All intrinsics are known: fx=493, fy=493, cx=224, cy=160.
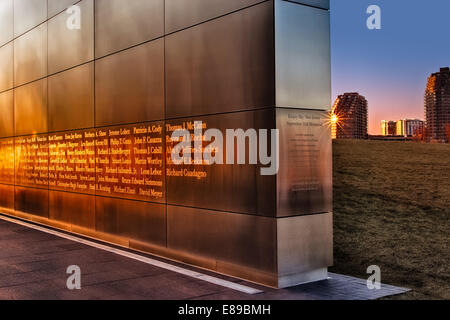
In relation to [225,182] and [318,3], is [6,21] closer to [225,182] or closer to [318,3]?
[225,182]

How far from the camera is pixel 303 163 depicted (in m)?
7.94

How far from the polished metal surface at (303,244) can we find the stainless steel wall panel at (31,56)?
1002 cm

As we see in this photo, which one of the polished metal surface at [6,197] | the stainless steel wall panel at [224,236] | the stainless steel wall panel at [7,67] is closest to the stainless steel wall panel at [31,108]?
the stainless steel wall panel at [7,67]

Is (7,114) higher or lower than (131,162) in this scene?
higher

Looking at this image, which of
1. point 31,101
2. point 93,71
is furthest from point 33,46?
point 93,71

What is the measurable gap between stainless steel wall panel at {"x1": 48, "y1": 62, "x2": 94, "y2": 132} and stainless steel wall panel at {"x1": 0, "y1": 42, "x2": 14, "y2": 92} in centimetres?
338

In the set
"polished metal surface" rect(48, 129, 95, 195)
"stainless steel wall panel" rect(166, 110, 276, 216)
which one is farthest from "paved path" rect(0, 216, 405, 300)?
"polished metal surface" rect(48, 129, 95, 195)

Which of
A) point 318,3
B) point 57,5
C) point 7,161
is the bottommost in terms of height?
point 7,161

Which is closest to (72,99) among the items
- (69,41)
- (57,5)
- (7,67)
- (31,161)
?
(69,41)

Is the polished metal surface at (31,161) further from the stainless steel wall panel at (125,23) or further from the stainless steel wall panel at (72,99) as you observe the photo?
the stainless steel wall panel at (125,23)

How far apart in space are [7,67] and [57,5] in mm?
4416

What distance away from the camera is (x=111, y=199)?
1173 cm

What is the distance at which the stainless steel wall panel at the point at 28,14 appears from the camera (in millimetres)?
14812

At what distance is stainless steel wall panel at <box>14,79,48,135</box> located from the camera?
48.3 feet
